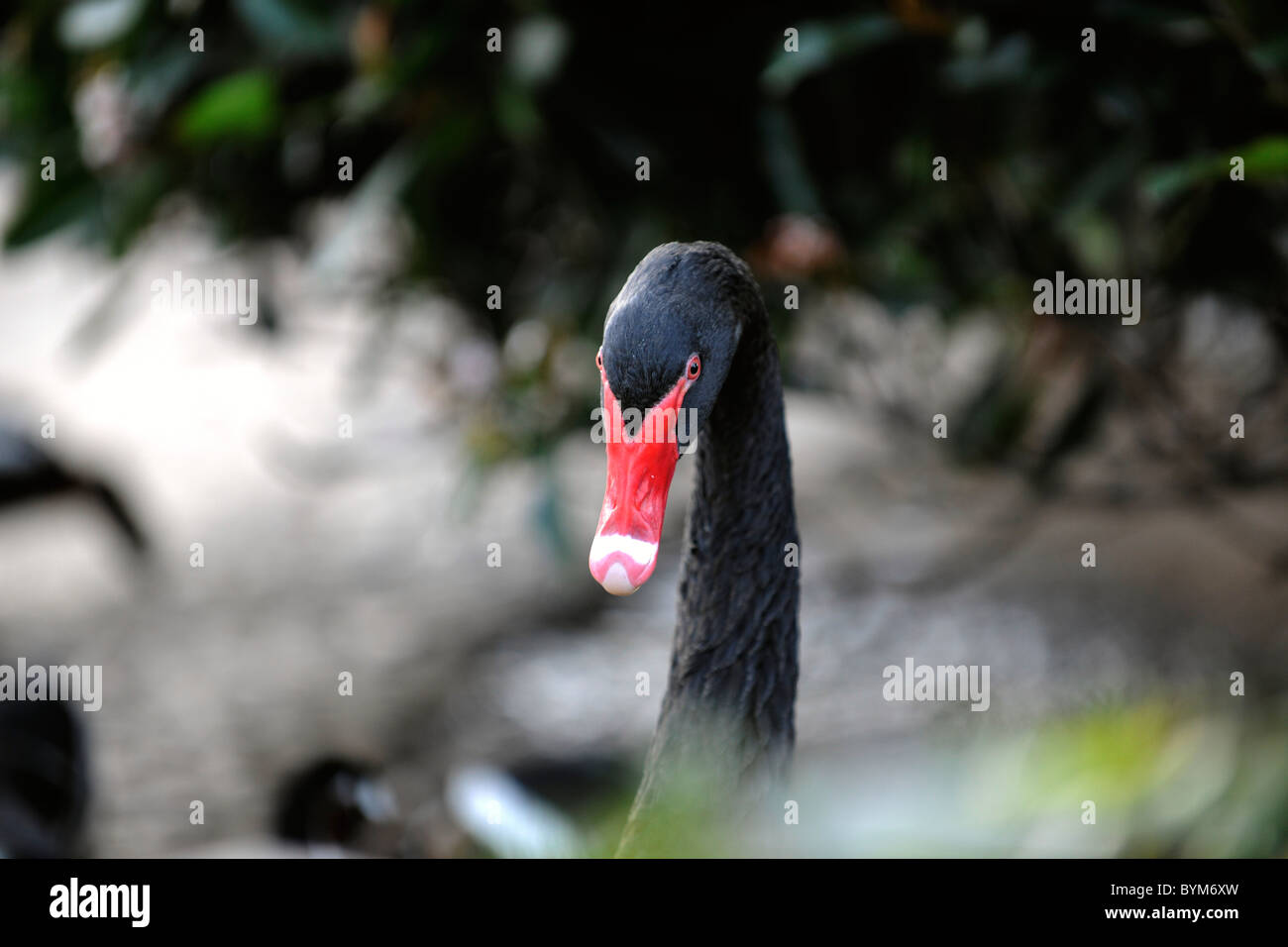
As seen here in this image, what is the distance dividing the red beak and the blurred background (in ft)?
0.61

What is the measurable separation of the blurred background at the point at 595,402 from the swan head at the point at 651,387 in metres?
0.18

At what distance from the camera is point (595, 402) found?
176cm

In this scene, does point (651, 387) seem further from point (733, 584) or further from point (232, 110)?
point (232, 110)

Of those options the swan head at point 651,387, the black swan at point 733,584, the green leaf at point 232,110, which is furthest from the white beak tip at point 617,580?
the green leaf at point 232,110

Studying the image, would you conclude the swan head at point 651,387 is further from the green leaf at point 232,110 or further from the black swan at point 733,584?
the green leaf at point 232,110

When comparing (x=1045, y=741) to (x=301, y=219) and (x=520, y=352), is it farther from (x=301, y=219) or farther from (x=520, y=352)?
(x=301, y=219)

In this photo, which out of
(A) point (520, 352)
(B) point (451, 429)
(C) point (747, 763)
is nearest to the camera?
(C) point (747, 763)

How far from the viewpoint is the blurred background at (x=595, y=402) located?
1342 millimetres

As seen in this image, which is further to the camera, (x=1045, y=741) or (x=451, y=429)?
(x=451, y=429)

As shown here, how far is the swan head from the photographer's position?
2.44 ft

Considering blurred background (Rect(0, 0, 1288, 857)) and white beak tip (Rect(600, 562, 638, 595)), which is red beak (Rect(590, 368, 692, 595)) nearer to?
white beak tip (Rect(600, 562, 638, 595))

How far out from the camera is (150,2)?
1639 millimetres
